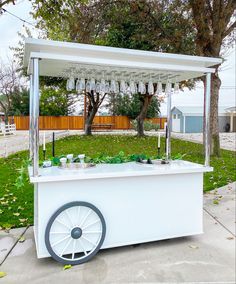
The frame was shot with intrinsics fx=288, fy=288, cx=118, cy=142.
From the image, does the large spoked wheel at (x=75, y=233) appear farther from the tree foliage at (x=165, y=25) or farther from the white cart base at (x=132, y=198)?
the tree foliage at (x=165, y=25)

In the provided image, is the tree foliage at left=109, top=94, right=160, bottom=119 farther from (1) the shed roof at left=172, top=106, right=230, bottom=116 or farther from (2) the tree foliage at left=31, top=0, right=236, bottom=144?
(2) the tree foliage at left=31, top=0, right=236, bottom=144

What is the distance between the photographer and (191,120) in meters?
26.8

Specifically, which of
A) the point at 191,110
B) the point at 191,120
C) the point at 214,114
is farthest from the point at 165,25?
the point at 191,110

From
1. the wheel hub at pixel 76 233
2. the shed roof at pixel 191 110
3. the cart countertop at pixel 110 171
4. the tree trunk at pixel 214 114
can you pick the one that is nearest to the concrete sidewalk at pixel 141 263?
the wheel hub at pixel 76 233

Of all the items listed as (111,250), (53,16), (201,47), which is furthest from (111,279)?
(201,47)

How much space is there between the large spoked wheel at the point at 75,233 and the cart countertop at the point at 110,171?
27 cm

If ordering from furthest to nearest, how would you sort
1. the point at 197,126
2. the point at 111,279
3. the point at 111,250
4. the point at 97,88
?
the point at 197,126 → the point at 97,88 → the point at 111,250 → the point at 111,279

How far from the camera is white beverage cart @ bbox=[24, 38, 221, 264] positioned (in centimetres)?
266

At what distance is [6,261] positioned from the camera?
2.71 meters

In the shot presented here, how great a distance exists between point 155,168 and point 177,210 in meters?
0.51

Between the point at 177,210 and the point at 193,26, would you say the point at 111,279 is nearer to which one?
the point at 177,210

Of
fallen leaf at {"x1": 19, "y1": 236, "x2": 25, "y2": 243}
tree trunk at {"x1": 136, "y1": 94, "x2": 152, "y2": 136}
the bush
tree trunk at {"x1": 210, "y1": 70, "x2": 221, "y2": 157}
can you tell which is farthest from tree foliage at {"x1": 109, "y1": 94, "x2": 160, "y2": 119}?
fallen leaf at {"x1": 19, "y1": 236, "x2": 25, "y2": 243}

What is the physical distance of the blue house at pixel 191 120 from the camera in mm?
26766

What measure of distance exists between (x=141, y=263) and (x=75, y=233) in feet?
2.21
